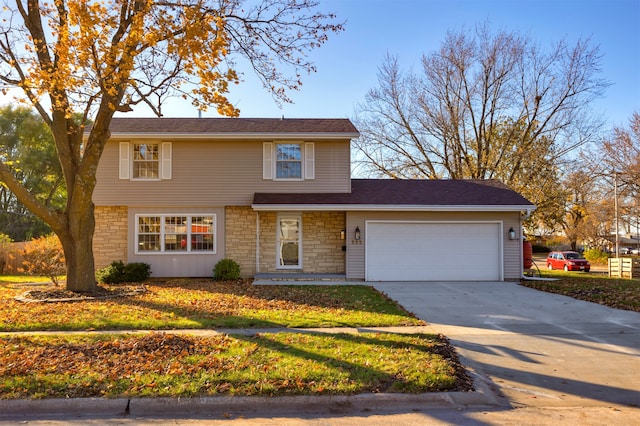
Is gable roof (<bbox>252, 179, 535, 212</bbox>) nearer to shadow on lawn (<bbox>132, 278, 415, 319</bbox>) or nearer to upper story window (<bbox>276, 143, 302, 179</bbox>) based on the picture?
upper story window (<bbox>276, 143, 302, 179</bbox>)

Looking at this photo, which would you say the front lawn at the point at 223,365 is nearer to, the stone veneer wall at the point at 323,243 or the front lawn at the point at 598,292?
the front lawn at the point at 598,292

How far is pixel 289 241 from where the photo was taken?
15.8 meters

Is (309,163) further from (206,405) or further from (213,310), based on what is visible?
(206,405)

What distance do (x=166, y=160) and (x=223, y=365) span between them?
11.7 metres

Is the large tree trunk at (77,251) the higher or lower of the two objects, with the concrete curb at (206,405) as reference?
higher

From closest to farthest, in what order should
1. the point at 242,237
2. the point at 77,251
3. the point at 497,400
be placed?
the point at 497,400 → the point at 77,251 → the point at 242,237

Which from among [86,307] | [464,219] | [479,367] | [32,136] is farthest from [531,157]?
[32,136]

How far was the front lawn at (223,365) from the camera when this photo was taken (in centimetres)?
465

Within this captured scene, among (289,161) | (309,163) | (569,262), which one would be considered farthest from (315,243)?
(569,262)

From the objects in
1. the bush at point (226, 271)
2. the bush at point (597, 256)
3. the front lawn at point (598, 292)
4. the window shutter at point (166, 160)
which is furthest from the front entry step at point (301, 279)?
the bush at point (597, 256)

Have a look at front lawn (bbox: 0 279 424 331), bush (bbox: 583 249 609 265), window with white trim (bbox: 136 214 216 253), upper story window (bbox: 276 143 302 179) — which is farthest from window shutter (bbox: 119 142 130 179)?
bush (bbox: 583 249 609 265)

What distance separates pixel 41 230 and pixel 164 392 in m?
36.0

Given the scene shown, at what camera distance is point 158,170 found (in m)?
15.6

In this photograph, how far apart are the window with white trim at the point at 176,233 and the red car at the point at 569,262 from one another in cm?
2040
